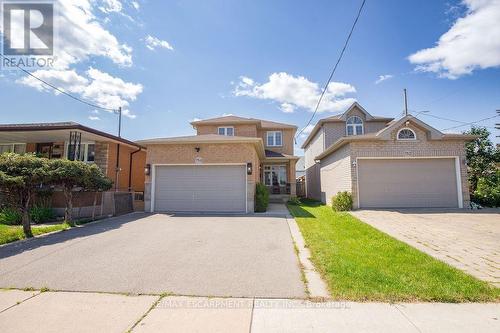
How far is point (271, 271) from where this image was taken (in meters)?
4.66

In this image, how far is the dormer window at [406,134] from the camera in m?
12.7

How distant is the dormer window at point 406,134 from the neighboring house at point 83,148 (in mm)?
14592

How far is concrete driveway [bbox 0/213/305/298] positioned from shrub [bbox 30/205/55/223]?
307 centimetres

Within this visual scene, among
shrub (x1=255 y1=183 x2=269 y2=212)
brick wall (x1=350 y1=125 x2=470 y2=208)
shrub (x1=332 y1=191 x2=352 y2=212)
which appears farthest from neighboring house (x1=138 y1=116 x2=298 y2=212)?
brick wall (x1=350 y1=125 x2=470 y2=208)

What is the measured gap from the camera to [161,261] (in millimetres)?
5254

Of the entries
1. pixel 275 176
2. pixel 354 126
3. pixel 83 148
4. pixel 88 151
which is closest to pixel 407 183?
pixel 354 126

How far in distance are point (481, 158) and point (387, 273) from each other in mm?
18520

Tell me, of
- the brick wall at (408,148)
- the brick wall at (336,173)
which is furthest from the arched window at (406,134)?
the brick wall at (336,173)

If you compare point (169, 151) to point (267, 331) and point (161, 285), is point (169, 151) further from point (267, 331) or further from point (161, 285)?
point (267, 331)

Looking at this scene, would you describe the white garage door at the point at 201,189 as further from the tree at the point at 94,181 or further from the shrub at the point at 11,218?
the shrub at the point at 11,218

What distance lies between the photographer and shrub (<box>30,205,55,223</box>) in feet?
33.4

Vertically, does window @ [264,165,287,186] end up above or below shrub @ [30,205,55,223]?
above

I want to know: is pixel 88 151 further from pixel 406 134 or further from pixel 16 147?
pixel 406 134

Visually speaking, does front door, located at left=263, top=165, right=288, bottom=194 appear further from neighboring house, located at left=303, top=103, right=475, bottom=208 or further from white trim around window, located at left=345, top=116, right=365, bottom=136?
neighboring house, located at left=303, top=103, right=475, bottom=208
